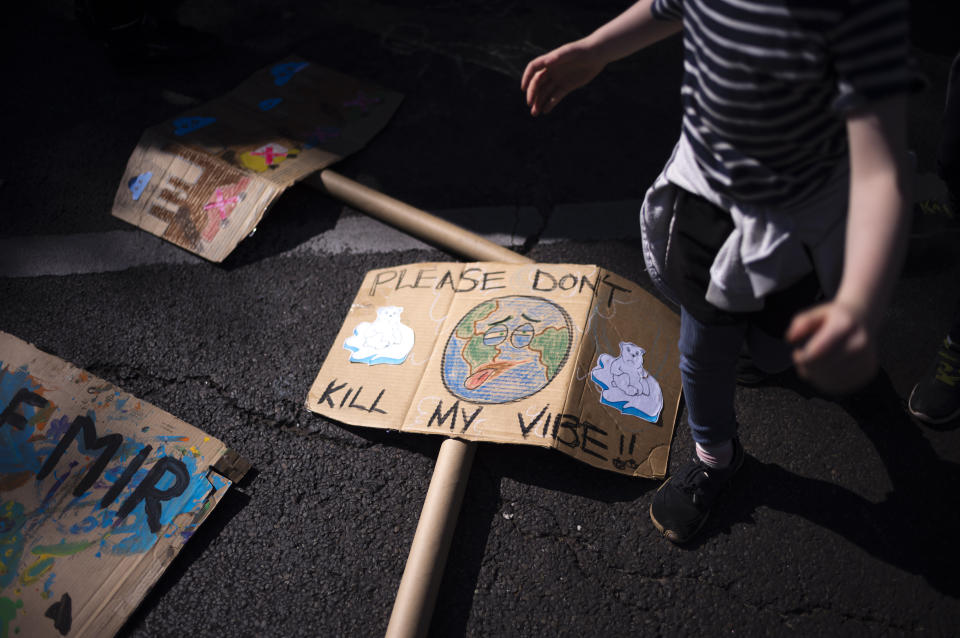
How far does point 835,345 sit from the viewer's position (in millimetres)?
678

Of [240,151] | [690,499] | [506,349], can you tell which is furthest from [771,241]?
[240,151]

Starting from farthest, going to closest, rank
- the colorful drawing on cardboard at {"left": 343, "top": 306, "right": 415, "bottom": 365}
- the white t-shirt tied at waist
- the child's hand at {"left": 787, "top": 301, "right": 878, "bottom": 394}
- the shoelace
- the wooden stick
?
the colorful drawing on cardboard at {"left": 343, "top": 306, "right": 415, "bottom": 365} < the shoelace < the wooden stick < the white t-shirt tied at waist < the child's hand at {"left": 787, "top": 301, "right": 878, "bottom": 394}

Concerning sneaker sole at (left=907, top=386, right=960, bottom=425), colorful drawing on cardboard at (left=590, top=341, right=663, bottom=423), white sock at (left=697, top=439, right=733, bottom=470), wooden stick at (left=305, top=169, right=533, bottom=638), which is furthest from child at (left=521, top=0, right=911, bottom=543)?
sneaker sole at (left=907, top=386, right=960, bottom=425)

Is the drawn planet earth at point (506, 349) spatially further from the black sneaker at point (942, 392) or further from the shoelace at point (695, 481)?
the black sneaker at point (942, 392)

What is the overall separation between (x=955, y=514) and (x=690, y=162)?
1.19 meters

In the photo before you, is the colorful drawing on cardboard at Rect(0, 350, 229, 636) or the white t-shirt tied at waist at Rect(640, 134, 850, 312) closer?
the white t-shirt tied at waist at Rect(640, 134, 850, 312)

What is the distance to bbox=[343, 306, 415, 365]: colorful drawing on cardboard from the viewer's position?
1.84 m

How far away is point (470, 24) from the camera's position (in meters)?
3.08

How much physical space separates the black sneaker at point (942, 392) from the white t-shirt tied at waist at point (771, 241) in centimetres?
99

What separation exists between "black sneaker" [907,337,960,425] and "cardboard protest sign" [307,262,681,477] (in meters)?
0.62

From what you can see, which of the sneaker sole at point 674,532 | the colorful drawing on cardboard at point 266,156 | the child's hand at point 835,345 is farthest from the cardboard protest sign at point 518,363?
the child's hand at point 835,345

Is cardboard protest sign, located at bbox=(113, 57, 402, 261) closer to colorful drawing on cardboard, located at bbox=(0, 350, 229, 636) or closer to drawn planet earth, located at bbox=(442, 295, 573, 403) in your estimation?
colorful drawing on cardboard, located at bbox=(0, 350, 229, 636)

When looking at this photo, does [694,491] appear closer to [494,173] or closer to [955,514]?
[955,514]

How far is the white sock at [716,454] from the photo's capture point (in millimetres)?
1422
